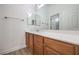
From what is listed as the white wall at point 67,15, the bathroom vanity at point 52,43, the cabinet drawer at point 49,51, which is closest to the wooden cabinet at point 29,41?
the bathroom vanity at point 52,43

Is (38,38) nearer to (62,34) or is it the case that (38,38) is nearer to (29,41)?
(29,41)

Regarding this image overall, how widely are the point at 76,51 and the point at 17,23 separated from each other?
691 millimetres

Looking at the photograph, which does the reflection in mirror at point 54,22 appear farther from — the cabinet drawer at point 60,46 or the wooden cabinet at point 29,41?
the wooden cabinet at point 29,41

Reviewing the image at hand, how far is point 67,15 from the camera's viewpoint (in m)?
0.99

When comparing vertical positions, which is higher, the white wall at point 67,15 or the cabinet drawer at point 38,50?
the white wall at point 67,15

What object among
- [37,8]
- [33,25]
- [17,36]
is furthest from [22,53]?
[37,8]

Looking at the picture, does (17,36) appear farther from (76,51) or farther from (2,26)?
(76,51)

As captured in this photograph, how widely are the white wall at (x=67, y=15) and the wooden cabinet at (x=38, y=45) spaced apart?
0.28 m

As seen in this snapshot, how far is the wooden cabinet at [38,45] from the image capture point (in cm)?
105

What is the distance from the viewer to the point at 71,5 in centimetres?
98

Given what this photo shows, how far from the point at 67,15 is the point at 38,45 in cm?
47

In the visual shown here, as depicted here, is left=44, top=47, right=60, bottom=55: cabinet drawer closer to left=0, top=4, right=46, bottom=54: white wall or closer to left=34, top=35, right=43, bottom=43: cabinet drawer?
left=34, top=35, right=43, bottom=43: cabinet drawer

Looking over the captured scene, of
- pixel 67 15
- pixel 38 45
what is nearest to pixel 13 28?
pixel 38 45

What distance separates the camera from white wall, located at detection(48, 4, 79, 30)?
0.96 metres
